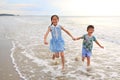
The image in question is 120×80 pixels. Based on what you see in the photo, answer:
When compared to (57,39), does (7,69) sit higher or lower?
lower

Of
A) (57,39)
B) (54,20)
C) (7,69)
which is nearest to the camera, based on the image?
(54,20)

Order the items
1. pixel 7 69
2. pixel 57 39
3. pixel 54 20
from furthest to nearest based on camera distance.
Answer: pixel 7 69 < pixel 57 39 < pixel 54 20

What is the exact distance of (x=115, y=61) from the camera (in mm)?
9594

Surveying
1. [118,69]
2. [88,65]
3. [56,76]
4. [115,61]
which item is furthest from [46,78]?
[115,61]

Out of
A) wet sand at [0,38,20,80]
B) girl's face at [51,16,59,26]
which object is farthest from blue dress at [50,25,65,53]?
wet sand at [0,38,20,80]

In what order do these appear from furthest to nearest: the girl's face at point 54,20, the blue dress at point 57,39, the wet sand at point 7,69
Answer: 1. the blue dress at point 57,39
2. the girl's face at point 54,20
3. the wet sand at point 7,69

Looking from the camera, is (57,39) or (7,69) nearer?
(57,39)

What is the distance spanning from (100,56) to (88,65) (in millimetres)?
2141

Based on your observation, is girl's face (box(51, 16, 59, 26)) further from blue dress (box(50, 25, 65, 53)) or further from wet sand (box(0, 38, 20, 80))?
wet sand (box(0, 38, 20, 80))

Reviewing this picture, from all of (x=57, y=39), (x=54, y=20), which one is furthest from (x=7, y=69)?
(x=54, y=20)

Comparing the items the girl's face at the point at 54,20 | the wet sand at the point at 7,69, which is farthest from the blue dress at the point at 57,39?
the wet sand at the point at 7,69

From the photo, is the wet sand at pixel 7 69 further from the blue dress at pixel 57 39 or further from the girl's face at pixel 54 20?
the girl's face at pixel 54 20

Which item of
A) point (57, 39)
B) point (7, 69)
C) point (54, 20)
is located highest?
point (54, 20)

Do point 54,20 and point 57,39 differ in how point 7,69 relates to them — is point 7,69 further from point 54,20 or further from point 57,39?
point 54,20
